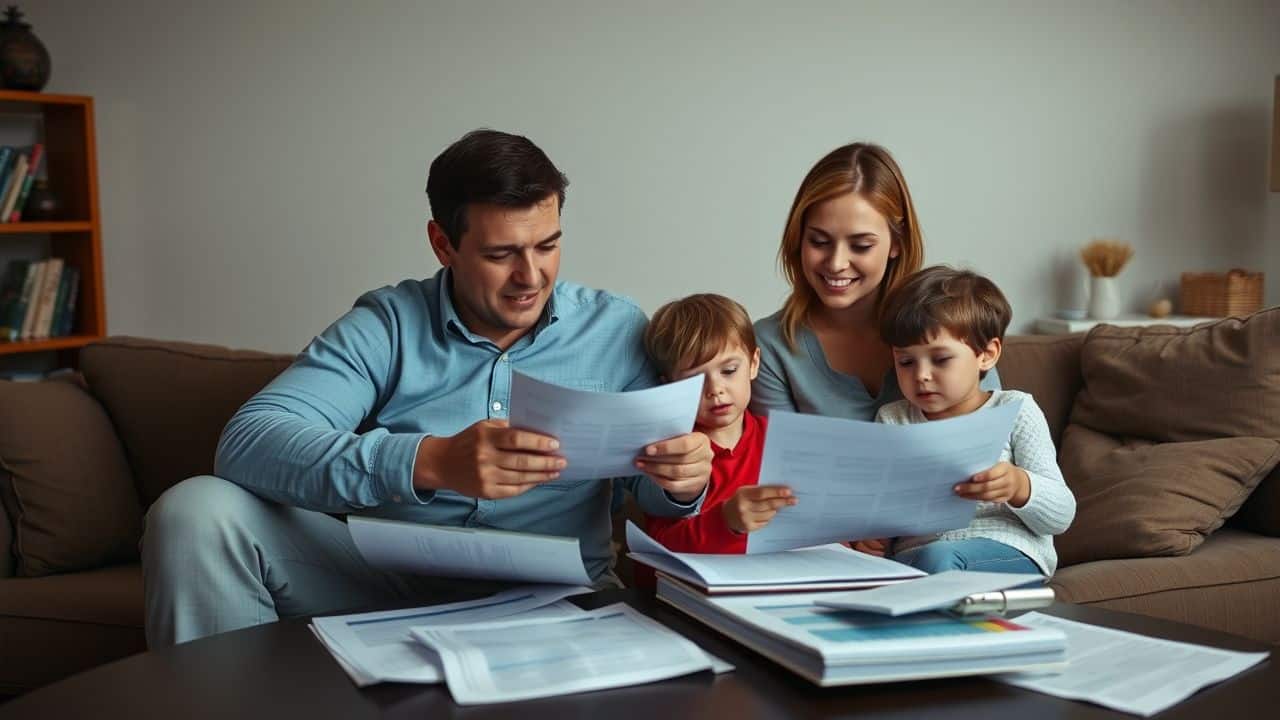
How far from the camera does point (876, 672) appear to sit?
3.56 ft

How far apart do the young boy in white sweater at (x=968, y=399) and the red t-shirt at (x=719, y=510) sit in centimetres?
23

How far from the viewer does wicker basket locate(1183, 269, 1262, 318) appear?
421 centimetres

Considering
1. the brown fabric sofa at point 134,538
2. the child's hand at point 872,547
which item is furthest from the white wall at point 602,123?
the child's hand at point 872,547

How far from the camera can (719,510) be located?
176 cm

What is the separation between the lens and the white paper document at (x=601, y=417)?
1.36 metres

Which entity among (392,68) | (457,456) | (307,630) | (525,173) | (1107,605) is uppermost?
(392,68)

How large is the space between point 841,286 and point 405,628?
1115 millimetres

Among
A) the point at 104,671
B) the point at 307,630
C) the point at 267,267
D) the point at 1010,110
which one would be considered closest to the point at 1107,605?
the point at 307,630

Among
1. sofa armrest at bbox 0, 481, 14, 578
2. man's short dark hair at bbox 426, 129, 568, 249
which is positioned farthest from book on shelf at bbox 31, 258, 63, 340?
man's short dark hair at bbox 426, 129, 568, 249

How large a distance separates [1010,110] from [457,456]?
11.5 ft

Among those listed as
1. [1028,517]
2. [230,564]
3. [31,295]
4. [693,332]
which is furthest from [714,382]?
[31,295]

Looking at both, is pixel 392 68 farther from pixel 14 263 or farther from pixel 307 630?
pixel 307 630

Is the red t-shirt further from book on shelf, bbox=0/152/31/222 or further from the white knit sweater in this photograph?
book on shelf, bbox=0/152/31/222

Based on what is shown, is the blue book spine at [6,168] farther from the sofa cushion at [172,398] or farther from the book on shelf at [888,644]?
the book on shelf at [888,644]
